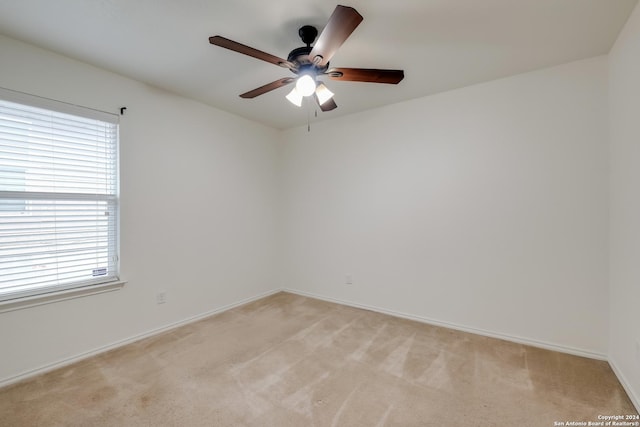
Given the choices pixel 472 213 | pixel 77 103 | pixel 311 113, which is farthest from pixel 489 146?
pixel 77 103

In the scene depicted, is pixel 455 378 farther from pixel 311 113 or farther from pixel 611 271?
pixel 311 113

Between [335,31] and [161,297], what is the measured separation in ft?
9.62

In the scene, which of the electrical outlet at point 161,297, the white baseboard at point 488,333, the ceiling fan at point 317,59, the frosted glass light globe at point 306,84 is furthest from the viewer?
the electrical outlet at point 161,297

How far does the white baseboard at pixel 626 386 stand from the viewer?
1.74 m

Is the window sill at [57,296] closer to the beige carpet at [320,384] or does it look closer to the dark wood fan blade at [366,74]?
the beige carpet at [320,384]

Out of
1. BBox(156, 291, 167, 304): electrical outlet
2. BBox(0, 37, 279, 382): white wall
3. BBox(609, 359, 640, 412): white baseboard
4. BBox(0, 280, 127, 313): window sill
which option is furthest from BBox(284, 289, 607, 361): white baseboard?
BBox(0, 280, 127, 313): window sill

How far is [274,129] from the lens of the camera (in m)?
4.27

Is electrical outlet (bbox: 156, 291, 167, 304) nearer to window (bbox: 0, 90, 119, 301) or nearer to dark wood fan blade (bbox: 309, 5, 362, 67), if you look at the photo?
window (bbox: 0, 90, 119, 301)

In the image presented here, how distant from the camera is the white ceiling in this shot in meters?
1.72

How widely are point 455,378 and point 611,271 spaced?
1546 mm

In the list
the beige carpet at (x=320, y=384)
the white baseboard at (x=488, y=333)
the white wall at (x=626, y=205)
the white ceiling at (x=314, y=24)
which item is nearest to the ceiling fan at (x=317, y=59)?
the white ceiling at (x=314, y=24)

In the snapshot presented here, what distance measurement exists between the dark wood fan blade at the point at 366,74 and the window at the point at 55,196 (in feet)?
6.99

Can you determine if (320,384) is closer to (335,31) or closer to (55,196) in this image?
(335,31)

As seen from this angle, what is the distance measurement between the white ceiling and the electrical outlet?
215 centimetres
